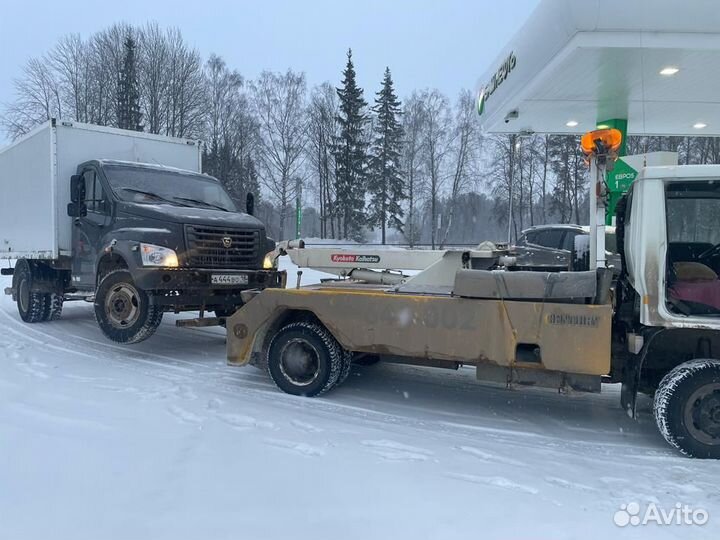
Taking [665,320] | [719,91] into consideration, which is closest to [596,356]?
[665,320]

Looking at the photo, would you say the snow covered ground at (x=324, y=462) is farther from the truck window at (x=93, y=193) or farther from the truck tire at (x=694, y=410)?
the truck window at (x=93, y=193)

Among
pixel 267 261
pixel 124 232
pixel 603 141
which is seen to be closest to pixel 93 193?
pixel 124 232

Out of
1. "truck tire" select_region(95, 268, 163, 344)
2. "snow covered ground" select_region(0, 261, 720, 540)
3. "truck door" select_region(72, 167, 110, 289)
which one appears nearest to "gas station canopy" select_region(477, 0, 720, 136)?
"snow covered ground" select_region(0, 261, 720, 540)

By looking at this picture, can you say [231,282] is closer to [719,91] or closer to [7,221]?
[7,221]

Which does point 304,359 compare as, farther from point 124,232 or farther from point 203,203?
point 203,203

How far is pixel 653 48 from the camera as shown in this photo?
6164 mm

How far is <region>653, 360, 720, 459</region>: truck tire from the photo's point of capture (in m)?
4.23

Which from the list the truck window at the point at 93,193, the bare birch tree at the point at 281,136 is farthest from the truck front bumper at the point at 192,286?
the bare birch tree at the point at 281,136

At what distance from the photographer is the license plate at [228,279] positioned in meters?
7.67

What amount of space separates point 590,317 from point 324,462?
8.07ft

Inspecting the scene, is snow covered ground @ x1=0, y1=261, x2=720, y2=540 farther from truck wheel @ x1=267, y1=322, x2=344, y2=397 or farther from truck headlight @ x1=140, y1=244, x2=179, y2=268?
truck headlight @ x1=140, y1=244, x2=179, y2=268

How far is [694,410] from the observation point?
4.28 metres

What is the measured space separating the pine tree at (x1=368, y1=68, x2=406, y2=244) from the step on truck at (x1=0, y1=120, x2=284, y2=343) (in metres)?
39.8

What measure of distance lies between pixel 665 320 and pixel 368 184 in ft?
154
